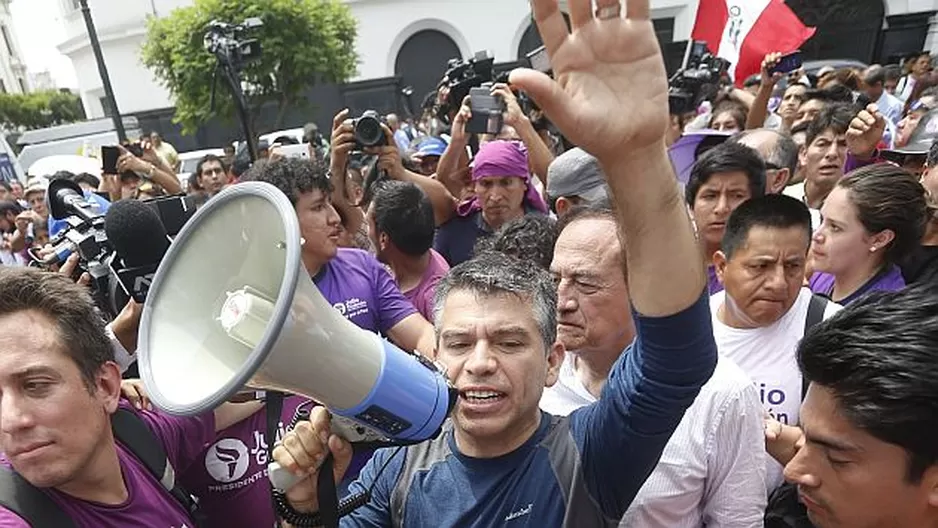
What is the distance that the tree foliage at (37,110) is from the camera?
3922 centimetres

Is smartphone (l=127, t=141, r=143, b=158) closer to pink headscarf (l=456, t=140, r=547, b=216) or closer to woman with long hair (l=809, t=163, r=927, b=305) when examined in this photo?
pink headscarf (l=456, t=140, r=547, b=216)

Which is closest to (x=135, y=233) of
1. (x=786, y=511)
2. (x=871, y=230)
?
(x=786, y=511)

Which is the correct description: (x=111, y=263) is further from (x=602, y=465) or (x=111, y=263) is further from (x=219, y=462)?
(x=602, y=465)

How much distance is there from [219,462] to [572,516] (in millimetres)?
1210

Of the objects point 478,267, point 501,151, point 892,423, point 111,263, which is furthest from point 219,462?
point 501,151

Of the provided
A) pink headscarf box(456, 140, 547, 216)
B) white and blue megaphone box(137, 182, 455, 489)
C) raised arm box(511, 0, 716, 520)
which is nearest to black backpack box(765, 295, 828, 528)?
raised arm box(511, 0, 716, 520)

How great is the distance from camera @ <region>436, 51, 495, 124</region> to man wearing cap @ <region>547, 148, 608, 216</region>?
231 cm

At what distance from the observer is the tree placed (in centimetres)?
2181

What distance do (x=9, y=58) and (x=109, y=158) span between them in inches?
2861

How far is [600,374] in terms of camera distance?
6.06ft

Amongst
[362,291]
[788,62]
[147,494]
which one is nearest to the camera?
[147,494]

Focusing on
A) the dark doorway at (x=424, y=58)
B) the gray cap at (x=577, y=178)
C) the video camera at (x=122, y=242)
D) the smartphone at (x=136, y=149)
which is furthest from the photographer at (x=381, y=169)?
the dark doorway at (x=424, y=58)

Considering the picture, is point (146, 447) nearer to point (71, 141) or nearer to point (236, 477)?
point (236, 477)

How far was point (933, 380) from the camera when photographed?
119 cm
